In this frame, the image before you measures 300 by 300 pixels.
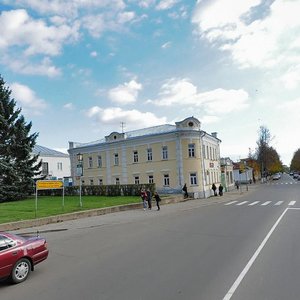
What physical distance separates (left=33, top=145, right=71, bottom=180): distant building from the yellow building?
580 inches

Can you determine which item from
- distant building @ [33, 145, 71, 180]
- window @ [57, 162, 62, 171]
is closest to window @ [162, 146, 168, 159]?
distant building @ [33, 145, 71, 180]

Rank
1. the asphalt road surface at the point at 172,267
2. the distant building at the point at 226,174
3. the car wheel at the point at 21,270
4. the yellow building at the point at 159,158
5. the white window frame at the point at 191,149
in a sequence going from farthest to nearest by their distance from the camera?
A: the distant building at the point at 226,174, the white window frame at the point at 191,149, the yellow building at the point at 159,158, the car wheel at the point at 21,270, the asphalt road surface at the point at 172,267

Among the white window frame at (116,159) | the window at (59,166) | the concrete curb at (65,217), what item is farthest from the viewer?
the window at (59,166)

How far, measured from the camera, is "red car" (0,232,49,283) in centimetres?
780

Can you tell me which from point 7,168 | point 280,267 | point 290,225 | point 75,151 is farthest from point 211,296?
point 75,151

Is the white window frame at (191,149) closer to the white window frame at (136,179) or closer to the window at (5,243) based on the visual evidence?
the white window frame at (136,179)

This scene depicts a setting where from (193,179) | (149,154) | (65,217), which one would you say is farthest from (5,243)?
(149,154)

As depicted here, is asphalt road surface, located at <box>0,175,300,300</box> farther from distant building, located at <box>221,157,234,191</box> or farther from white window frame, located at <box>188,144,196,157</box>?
distant building, located at <box>221,157,234,191</box>

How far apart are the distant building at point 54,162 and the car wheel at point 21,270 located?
199ft

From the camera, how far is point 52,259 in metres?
10.2

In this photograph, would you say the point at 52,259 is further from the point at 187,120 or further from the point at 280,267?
the point at 187,120

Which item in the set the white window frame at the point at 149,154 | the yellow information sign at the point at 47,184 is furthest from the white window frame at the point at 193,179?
the yellow information sign at the point at 47,184

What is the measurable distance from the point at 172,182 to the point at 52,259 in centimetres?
3451

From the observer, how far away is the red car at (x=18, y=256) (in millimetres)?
7797
